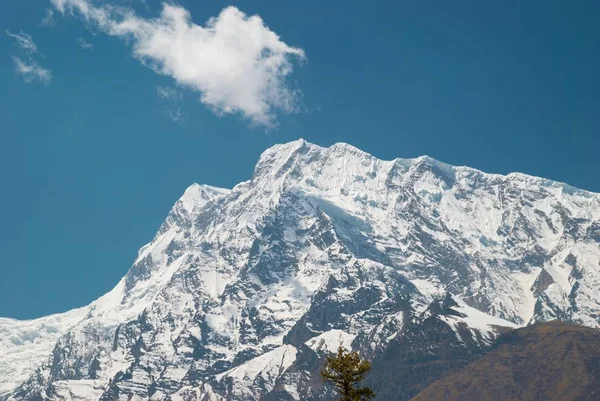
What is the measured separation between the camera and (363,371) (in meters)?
101

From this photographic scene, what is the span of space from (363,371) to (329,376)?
142 inches

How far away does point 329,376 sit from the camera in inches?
4018
